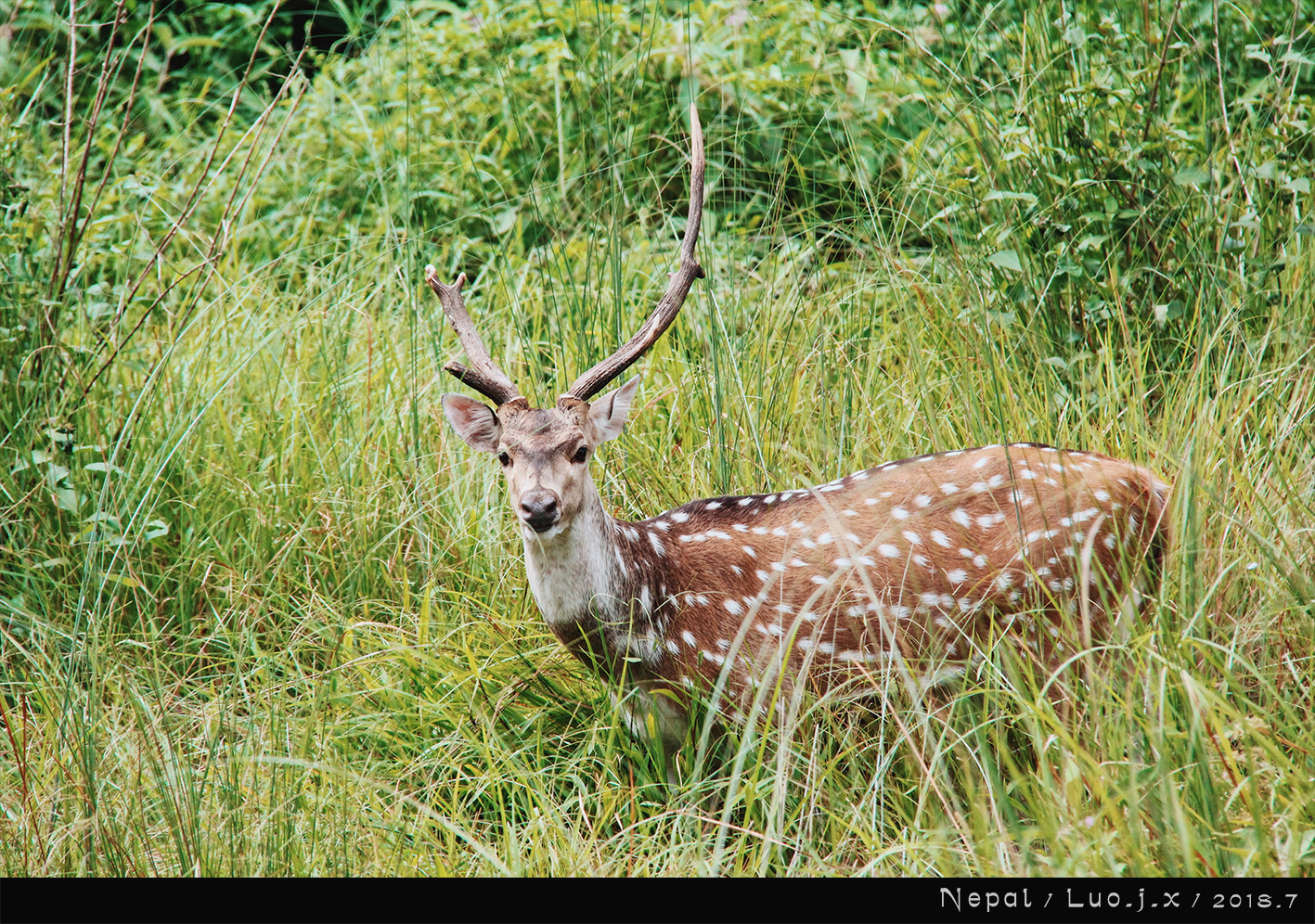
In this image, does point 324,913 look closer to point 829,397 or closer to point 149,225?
point 829,397

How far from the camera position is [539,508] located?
324cm

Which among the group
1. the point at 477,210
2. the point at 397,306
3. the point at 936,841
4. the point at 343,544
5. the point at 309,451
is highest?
the point at 477,210

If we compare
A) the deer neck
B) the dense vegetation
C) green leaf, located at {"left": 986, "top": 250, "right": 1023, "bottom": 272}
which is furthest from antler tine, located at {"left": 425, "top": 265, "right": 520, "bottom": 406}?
green leaf, located at {"left": 986, "top": 250, "right": 1023, "bottom": 272}

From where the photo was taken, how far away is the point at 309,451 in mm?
4586

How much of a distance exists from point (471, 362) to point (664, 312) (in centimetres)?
61

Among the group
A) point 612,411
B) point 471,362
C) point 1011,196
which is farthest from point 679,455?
point 1011,196

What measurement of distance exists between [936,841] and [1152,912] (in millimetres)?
594

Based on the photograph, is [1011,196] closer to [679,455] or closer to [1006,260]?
[1006,260]

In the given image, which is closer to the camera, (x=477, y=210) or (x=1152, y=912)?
(x=1152, y=912)

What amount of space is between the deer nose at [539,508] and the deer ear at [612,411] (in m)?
0.44

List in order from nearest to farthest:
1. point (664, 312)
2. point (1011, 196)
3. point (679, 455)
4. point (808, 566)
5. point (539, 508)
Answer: point (539, 508), point (808, 566), point (664, 312), point (1011, 196), point (679, 455)

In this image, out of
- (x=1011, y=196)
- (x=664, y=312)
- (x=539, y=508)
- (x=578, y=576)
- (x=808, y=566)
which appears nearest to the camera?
(x=539, y=508)

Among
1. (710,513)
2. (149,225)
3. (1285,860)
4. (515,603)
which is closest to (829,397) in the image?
(710,513)

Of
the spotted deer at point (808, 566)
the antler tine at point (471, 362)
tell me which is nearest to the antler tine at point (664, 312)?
the spotted deer at point (808, 566)
